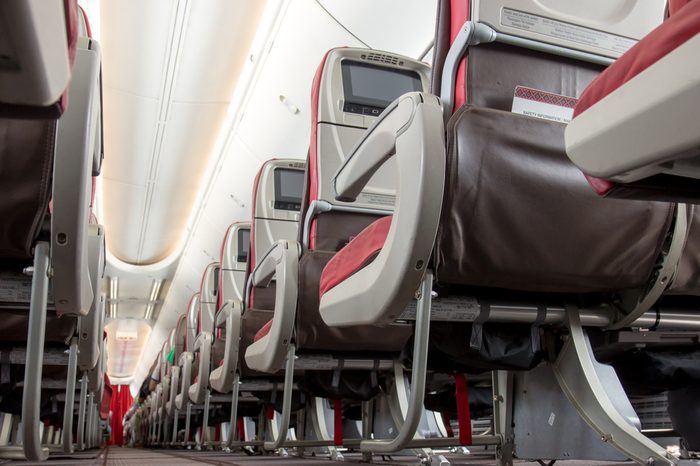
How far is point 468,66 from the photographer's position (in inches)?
67.7

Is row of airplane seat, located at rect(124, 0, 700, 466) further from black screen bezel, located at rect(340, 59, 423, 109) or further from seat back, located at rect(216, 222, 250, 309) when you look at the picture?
seat back, located at rect(216, 222, 250, 309)

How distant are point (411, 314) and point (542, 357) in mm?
481

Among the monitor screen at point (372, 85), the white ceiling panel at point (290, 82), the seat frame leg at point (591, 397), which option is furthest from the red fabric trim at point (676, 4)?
the white ceiling panel at point (290, 82)

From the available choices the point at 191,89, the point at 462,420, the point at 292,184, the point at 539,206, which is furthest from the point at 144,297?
the point at 539,206

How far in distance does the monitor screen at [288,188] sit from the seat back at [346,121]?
123cm

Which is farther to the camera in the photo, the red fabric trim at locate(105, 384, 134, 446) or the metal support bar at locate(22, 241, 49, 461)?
the red fabric trim at locate(105, 384, 134, 446)

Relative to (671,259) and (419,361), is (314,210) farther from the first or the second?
(671,259)

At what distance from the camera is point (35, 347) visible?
1.75 meters

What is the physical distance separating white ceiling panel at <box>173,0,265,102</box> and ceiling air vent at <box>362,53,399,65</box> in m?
2.95

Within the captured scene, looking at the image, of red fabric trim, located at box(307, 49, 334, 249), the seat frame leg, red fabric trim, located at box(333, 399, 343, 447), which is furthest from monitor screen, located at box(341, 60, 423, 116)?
red fabric trim, located at box(333, 399, 343, 447)

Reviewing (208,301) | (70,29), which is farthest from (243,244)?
(70,29)

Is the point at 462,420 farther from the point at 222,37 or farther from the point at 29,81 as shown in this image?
the point at 222,37

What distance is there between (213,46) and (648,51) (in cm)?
598

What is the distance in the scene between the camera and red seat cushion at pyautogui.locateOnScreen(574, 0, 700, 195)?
0.64 m
